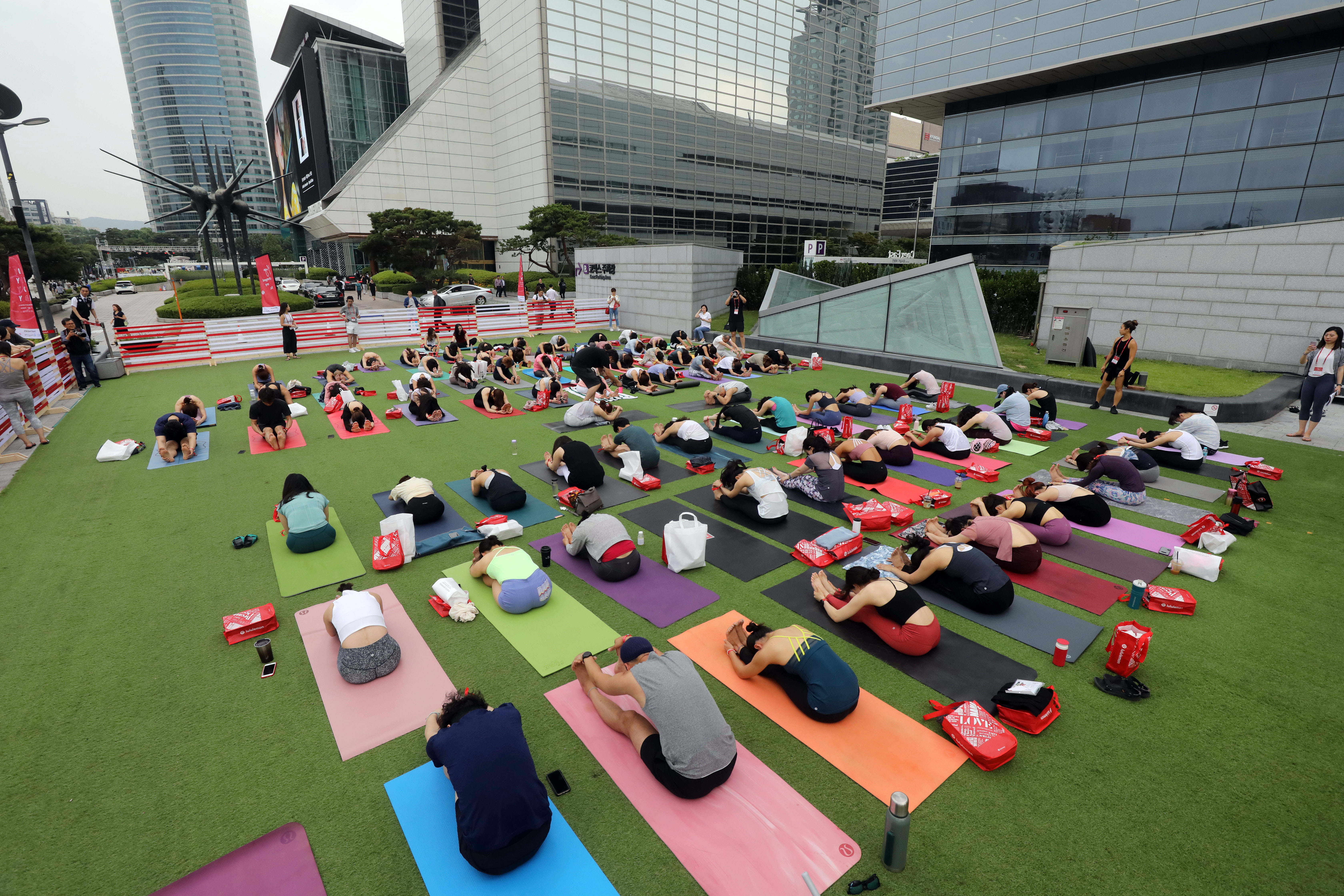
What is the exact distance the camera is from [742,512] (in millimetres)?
8531

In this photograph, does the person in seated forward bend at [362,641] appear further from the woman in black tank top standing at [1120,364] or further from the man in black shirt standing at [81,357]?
the man in black shirt standing at [81,357]

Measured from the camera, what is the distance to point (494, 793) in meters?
3.44

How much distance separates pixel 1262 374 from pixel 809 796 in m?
19.3

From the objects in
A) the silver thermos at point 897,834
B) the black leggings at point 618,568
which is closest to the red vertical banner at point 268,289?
the black leggings at point 618,568

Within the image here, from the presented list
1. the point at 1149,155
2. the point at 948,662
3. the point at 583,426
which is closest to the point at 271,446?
the point at 583,426

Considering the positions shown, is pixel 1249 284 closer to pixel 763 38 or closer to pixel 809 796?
pixel 809 796

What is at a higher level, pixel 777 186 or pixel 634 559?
pixel 777 186

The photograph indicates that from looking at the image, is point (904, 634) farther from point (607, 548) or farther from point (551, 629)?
point (551, 629)

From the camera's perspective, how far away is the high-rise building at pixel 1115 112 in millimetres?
19984

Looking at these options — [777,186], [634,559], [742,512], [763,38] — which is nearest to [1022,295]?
[742,512]

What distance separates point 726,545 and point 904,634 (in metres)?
Answer: 2.69

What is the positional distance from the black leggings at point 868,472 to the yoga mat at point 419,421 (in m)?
8.88

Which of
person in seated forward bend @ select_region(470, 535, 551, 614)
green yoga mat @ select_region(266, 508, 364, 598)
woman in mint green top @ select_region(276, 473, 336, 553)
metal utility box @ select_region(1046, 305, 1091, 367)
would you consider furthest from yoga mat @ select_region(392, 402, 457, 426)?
metal utility box @ select_region(1046, 305, 1091, 367)

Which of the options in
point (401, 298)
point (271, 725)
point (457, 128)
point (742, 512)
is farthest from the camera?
point (457, 128)
